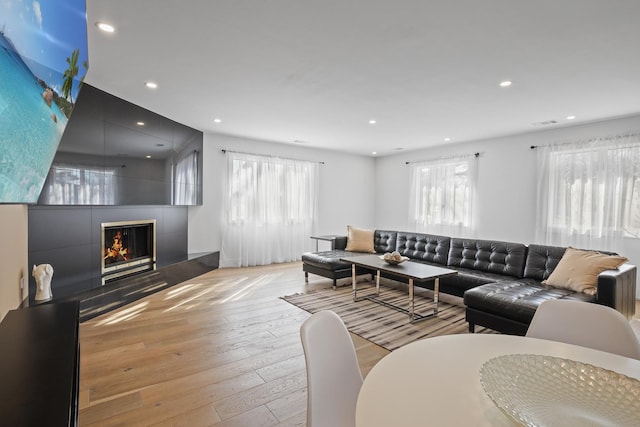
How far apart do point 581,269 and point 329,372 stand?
314cm

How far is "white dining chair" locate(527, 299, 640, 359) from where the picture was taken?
1303 millimetres

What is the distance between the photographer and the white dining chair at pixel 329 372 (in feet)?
3.68

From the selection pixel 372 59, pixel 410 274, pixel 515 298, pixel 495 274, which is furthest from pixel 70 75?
pixel 495 274

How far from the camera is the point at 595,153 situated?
14.8 ft

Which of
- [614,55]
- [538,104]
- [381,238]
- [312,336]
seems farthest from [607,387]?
[381,238]

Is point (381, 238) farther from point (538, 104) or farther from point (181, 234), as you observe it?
point (181, 234)

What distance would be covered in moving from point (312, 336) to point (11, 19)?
134 centimetres

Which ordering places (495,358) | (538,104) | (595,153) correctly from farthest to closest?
(595,153) → (538,104) → (495,358)

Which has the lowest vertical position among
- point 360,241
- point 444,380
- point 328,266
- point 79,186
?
point 328,266

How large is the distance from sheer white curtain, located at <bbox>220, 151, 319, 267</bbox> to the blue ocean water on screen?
A: 4488 mm

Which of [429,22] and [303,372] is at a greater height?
[429,22]

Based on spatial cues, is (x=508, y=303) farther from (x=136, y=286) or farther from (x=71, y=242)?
(x=71, y=242)

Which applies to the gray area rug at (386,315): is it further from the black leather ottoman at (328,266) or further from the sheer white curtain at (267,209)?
the sheer white curtain at (267,209)

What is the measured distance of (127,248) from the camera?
426 centimetres
